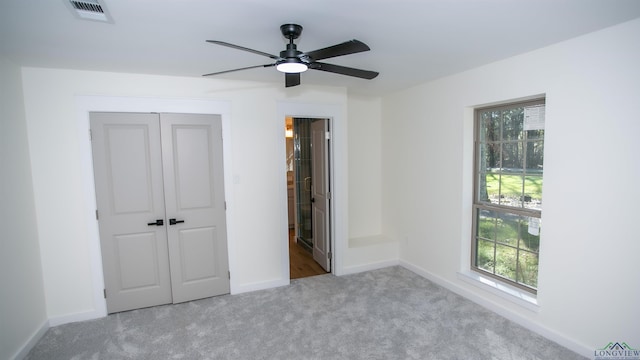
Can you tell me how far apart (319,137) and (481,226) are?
88.7 inches

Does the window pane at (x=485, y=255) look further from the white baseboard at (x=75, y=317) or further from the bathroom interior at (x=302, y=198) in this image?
the white baseboard at (x=75, y=317)

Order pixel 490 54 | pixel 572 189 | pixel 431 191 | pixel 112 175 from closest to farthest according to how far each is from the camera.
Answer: pixel 572 189 < pixel 490 54 < pixel 112 175 < pixel 431 191

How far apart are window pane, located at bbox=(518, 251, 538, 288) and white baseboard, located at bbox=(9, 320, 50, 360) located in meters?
4.38

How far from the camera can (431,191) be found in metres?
3.85

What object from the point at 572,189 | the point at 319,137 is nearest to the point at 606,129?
the point at 572,189

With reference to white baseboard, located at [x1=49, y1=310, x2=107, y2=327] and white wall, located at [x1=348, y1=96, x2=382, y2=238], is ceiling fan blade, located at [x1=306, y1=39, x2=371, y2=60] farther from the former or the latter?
white baseboard, located at [x1=49, y1=310, x2=107, y2=327]

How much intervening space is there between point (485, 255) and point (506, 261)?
0.24m

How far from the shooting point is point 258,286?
373cm

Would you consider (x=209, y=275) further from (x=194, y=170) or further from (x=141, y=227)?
(x=194, y=170)

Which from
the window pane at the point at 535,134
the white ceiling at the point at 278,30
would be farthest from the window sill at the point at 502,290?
the white ceiling at the point at 278,30

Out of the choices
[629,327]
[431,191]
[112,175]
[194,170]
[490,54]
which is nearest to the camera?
[629,327]

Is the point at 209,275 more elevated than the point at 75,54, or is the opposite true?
the point at 75,54

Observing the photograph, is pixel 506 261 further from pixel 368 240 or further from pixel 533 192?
pixel 368 240

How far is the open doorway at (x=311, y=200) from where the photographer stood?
13.9 feet
